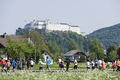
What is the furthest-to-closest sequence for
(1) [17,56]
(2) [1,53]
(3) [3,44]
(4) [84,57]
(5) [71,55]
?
(5) [71,55] < (4) [84,57] < (3) [3,44] < (2) [1,53] < (1) [17,56]

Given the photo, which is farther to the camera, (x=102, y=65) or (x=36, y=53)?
(x=36, y=53)

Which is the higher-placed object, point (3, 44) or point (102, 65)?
point (3, 44)

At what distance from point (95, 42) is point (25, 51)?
10617cm

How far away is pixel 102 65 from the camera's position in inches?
1506

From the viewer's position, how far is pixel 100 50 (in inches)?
6112

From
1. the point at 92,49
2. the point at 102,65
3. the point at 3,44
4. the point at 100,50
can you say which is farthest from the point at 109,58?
the point at 102,65

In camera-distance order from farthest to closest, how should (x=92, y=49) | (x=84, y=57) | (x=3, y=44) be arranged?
1. (x=92, y=49)
2. (x=84, y=57)
3. (x=3, y=44)

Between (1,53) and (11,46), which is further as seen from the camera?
(1,53)

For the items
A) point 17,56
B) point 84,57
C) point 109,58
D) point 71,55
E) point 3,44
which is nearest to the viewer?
point 17,56

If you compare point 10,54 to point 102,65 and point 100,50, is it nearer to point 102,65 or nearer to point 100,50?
point 102,65

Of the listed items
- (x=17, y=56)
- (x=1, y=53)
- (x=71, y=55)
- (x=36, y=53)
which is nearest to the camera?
(x=17, y=56)

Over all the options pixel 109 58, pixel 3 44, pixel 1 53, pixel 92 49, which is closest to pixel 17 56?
pixel 1 53

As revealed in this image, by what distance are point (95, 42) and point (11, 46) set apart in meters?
108

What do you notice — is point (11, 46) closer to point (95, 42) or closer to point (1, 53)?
point (1, 53)
